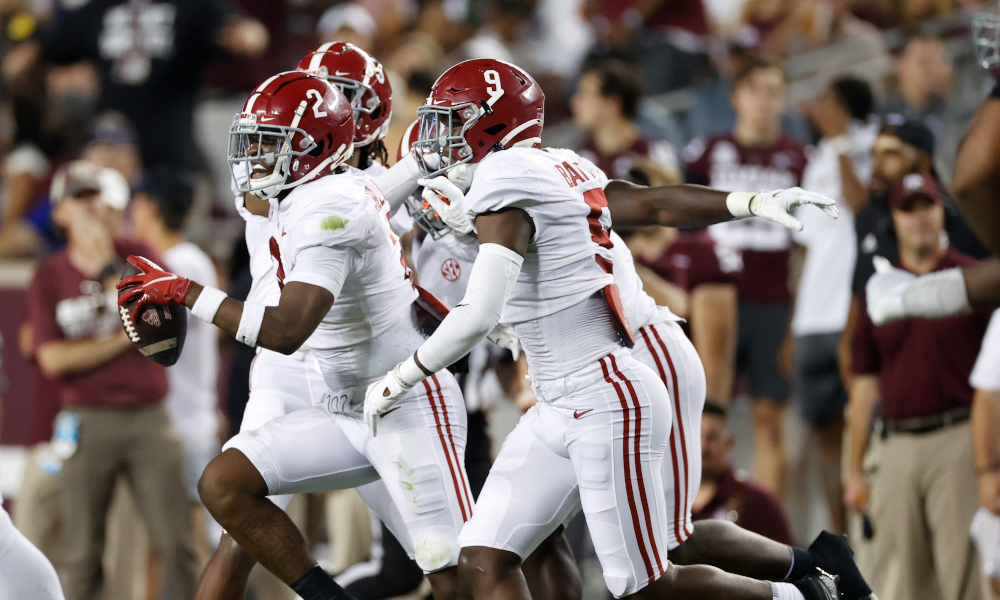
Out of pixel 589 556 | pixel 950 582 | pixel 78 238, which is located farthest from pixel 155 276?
pixel 589 556

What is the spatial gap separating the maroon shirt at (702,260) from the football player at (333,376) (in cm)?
283

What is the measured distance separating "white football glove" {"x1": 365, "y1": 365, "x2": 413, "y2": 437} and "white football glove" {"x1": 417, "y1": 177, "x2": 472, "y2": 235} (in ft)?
1.74

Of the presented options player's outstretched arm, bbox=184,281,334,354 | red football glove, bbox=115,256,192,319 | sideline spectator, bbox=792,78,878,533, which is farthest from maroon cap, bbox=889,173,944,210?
red football glove, bbox=115,256,192,319

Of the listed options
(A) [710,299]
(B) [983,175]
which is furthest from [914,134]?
(B) [983,175]

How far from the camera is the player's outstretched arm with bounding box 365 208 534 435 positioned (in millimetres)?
3607

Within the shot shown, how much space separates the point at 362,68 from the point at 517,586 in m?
2.10

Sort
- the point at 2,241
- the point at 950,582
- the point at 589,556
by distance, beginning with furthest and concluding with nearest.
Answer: the point at 2,241, the point at 589,556, the point at 950,582

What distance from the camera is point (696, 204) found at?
423cm

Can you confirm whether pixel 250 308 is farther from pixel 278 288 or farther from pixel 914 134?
pixel 914 134

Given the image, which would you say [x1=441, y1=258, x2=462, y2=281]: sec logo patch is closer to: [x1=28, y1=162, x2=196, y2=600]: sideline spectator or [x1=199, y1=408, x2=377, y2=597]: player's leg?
[x1=199, y1=408, x2=377, y2=597]: player's leg

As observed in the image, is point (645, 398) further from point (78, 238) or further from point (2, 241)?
point (2, 241)

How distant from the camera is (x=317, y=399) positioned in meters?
4.61

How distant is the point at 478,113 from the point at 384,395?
2.91ft

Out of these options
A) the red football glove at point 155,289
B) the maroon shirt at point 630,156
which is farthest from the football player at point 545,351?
the maroon shirt at point 630,156
